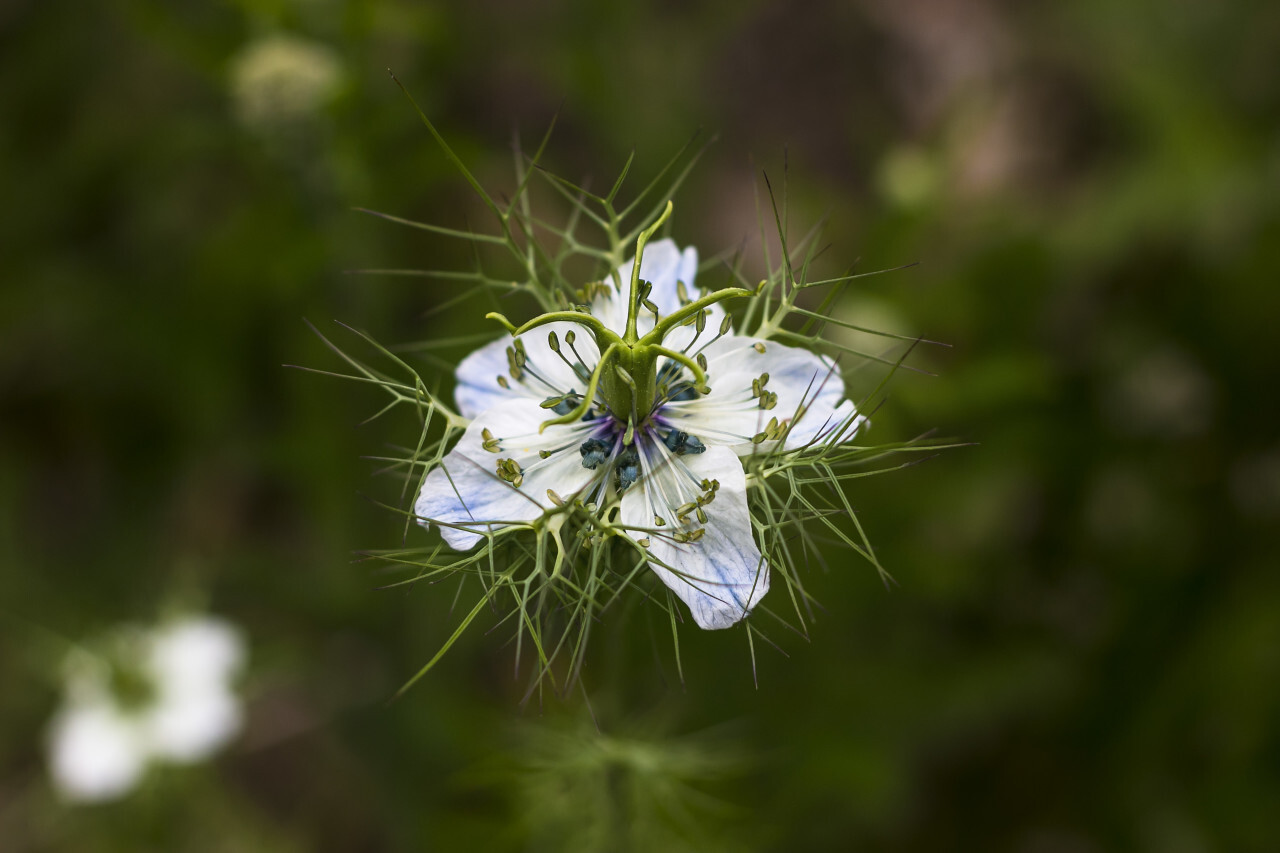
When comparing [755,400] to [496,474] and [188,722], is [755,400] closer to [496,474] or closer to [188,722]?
[496,474]

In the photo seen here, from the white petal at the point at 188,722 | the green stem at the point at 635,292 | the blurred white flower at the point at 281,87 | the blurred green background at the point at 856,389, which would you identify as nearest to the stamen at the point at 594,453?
the green stem at the point at 635,292

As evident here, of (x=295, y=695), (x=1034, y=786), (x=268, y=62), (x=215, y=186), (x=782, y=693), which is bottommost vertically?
(x=1034, y=786)

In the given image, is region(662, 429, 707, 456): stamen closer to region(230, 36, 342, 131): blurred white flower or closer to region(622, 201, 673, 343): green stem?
region(622, 201, 673, 343): green stem

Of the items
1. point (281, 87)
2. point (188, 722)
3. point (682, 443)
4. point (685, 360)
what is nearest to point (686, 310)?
point (685, 360)

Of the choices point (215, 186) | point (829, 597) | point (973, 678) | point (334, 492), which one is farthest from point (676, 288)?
point (215, 186)

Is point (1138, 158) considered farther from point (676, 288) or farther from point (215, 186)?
point (215, 186)

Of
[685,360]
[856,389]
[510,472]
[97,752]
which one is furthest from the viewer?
[97,752]
